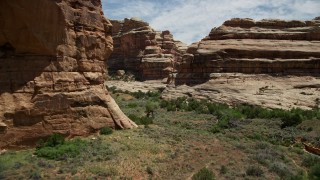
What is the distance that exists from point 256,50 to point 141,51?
38065mm

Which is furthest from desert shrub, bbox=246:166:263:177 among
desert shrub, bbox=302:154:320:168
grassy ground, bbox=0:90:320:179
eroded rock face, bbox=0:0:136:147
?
eroded rock face, bbox=0:0:136:147

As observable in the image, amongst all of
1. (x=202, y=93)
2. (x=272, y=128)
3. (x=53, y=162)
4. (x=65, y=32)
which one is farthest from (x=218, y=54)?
(x=53, y=162)

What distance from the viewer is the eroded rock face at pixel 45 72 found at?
16.3m

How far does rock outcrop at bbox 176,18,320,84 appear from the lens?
45.8 metres

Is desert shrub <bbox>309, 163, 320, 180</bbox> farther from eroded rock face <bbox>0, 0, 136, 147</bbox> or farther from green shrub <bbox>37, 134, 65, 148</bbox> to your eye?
green shrub <bbox>37, 134, 65, 148</bbox>

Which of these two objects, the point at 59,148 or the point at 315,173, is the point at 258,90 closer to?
the point at 315,173

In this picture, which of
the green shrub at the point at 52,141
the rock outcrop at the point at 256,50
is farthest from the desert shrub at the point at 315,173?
the rock outcrop at the point at 256,50

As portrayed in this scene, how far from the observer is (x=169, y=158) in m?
17.0

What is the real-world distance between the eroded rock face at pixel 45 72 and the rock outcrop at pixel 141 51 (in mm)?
56636

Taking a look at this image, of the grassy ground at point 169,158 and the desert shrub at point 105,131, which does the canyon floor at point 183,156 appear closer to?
the grassy ground at point 169,158

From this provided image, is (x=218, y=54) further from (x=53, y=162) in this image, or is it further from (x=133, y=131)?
(x=53, y=162)

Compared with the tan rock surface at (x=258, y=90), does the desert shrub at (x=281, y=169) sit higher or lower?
lower

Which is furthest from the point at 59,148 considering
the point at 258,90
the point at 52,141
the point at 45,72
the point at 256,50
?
the point at 256,50

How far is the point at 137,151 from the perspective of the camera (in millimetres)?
17250
